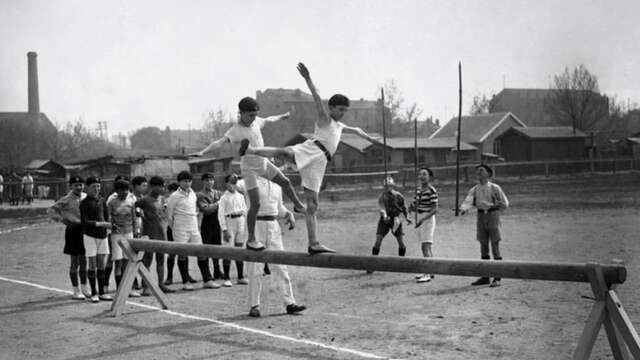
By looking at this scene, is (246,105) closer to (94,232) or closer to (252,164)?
(252,164)

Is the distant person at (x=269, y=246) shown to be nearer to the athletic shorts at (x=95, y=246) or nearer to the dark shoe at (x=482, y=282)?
the athletic shorts at (x=95, y=246)

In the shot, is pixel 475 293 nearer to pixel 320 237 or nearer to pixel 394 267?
pixel 394 267

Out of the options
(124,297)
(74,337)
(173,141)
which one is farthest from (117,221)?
(173,141)

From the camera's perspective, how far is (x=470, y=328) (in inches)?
309

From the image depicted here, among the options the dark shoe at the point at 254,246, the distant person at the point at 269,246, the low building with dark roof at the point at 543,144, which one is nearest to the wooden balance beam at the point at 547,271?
the dark shoe at the point at 254,246

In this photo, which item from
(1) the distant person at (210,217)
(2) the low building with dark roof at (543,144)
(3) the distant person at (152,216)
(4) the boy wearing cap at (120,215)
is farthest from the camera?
(2) the low building with dark roof at (543,144)

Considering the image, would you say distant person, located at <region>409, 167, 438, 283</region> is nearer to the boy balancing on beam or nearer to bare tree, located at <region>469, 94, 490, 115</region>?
the boy balancing on beam

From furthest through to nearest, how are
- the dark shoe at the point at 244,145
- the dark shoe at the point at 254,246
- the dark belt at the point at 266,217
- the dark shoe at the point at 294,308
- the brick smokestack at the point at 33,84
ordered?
the brick smokestack at the point at 33,84 < the dark belt at the point at 266,217 < the dark shoe at the point at 294,308 < the dark shoe at the point at 254,246 < the dark shoe at the point at 244,145

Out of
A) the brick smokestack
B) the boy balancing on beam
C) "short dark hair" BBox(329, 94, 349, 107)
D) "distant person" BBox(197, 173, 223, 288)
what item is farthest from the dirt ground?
the brick smokestack

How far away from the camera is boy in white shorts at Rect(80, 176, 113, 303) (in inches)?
412

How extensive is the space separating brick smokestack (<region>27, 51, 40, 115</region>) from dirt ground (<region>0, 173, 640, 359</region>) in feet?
205

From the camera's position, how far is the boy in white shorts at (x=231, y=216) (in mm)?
12078

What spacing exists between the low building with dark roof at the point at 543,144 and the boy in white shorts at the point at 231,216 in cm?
5761

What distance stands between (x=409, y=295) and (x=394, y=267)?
3893 mm
